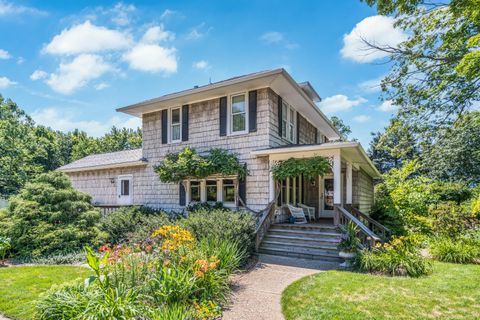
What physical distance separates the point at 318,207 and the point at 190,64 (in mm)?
9245

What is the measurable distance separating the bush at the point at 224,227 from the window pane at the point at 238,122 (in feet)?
12.6

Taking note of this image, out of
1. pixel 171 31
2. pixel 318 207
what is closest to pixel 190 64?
pixel 171 31

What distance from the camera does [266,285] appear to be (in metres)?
5.90

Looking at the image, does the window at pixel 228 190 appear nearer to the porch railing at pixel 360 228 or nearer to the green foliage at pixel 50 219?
the porch railing at pixel 360 228

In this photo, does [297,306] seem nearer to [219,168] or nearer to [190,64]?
[219,168]

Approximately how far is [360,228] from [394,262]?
1456mm

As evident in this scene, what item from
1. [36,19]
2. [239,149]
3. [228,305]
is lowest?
[228,305]

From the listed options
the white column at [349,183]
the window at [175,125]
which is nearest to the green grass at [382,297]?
the white column at [349,183]

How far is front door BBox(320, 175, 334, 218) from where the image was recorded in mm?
14047

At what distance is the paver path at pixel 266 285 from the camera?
14.9 feet

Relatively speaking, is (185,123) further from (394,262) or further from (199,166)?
(394,262)

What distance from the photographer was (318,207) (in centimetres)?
1424

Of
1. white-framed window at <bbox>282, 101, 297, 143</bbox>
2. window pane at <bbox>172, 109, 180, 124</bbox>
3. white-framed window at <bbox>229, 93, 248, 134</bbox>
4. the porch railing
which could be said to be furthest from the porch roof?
window pane at <bbox>172, 109, 180, 124</bbox>

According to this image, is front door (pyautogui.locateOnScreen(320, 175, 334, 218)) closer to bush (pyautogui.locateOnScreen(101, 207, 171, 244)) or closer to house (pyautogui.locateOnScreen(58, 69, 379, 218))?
house (pyautogui.locateOnScreen(58, 69, 379, 218))
